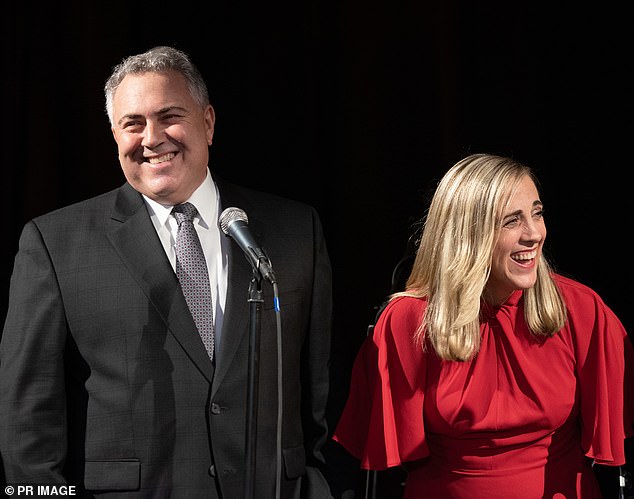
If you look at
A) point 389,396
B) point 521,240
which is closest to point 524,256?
point 521,240

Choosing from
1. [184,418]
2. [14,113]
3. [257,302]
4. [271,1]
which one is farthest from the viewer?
[271,1]

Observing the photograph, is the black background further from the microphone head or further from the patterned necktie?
the microphone head

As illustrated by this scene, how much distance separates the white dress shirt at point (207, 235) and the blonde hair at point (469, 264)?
580 mm

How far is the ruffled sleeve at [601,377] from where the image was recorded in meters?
2.63

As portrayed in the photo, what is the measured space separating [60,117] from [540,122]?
173 centimetres

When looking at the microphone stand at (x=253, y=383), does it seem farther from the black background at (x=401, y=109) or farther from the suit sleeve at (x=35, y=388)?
the black background at (x=401, y=109)

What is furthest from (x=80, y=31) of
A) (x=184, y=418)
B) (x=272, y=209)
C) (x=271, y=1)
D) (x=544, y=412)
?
(x=544, y=412)

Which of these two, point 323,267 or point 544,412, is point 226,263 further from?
point 544,412

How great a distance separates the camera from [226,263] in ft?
8.84

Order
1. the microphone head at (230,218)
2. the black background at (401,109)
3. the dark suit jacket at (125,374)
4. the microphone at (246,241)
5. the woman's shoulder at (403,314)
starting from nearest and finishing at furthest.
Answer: the microphone at (246,241) < the microphone head at (230,218) < the dark suit jacket at (125,374) < the woman's shoulder at (403,314) < the black background at (401,109)

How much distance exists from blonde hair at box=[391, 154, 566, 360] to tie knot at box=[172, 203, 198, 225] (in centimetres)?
71

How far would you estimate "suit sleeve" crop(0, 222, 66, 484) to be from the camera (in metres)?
2.57

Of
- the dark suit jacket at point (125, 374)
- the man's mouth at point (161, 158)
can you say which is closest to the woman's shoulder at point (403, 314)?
the dark suit jacket at point (125, 374)

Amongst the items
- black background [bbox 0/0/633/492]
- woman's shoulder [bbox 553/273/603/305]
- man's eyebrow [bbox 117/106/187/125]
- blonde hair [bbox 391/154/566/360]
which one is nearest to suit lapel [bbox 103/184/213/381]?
man's eyebrow [bbox 117/106/187/125]
